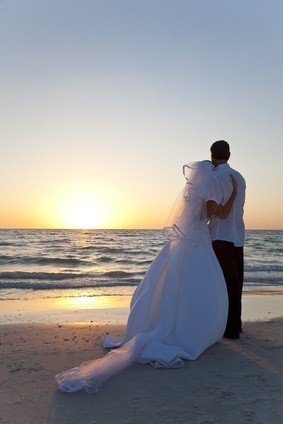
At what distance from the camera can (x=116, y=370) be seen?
4160 millimetres

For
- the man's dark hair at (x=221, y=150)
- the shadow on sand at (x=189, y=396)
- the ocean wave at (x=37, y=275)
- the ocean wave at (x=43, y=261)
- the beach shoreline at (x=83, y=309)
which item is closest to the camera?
the shadow on sand at (x=189, y=396)

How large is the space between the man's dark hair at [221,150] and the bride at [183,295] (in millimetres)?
544

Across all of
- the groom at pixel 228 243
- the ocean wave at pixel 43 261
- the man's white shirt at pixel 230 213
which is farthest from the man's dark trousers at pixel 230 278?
the ocean wave at pixel 43 261

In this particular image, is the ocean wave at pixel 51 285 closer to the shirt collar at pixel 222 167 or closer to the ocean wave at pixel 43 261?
the ocean wave at pixel 43 261

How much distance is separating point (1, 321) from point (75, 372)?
455cm

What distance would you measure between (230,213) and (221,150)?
79 cm

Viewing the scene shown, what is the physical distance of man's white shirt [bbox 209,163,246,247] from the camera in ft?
17.4

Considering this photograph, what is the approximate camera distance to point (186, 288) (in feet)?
16.2

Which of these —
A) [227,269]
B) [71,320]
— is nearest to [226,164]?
[227,269]

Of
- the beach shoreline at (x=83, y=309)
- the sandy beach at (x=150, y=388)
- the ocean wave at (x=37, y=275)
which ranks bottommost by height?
the ocean wave at (x=37, y=275)

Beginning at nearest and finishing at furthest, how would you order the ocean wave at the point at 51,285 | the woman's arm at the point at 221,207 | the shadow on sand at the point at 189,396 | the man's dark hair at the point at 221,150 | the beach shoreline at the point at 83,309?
the shadow on sand at the point at 189,396, the woman's arm at the point at 221,207, the man's dark hair at the point at 221,150, the beach shoreline at the point at 83,309, the ocean wave at the point at 51,285

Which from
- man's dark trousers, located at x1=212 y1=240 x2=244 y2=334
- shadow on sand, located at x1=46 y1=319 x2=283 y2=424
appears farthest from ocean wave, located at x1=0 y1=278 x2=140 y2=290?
shadow on sand, located at x1=46 y1=319 x2=283 y2=424

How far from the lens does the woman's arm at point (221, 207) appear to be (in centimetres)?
522

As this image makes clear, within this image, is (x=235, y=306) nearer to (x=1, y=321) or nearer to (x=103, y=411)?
(x=103, y=411)
